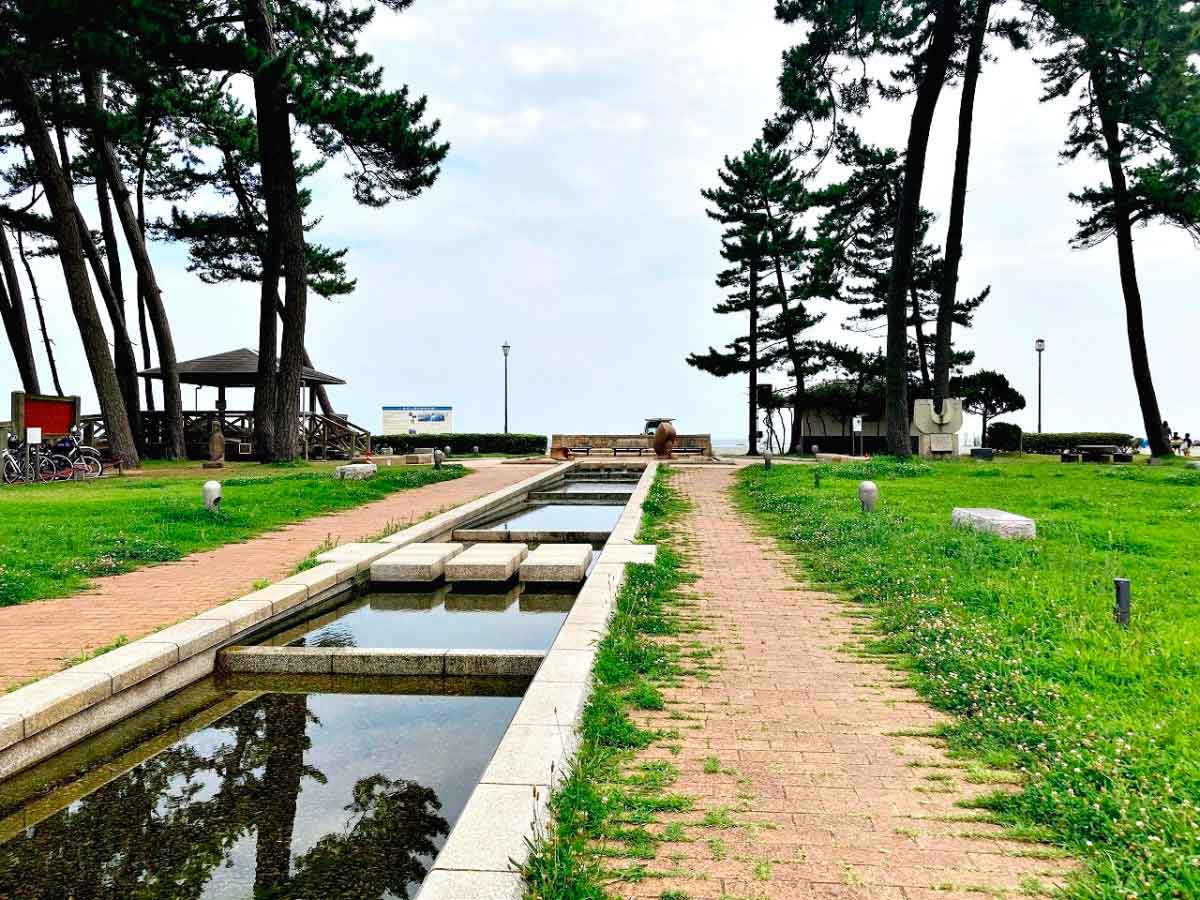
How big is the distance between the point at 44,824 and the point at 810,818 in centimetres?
310

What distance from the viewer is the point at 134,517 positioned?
10.3m

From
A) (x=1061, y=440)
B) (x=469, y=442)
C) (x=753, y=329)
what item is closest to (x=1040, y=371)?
(x=1061, y=440)

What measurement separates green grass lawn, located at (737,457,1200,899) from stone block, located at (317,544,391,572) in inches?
167

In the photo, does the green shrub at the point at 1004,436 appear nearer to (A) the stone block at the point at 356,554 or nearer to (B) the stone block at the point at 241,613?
(A) the stone block at the point at 356,554

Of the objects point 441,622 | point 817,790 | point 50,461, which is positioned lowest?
point 441,622

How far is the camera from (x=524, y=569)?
7.64 m

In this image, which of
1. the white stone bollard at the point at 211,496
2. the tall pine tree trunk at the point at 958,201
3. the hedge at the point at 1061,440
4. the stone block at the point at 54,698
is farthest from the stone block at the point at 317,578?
the hedge at the point at 1061,440

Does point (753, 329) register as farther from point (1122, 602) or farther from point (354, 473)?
point (1122, 602)

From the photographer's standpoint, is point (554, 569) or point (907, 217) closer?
point (554, 569)

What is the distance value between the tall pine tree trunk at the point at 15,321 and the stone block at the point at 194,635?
23.3 meters

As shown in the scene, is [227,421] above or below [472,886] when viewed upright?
above

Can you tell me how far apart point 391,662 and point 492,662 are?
66 centimetres

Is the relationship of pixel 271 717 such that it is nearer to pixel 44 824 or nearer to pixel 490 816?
pixel 44 824

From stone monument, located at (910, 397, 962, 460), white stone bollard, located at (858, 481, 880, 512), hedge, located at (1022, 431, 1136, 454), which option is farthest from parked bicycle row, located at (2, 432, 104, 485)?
hedge, located at (1022, 431, 1136, 454)
